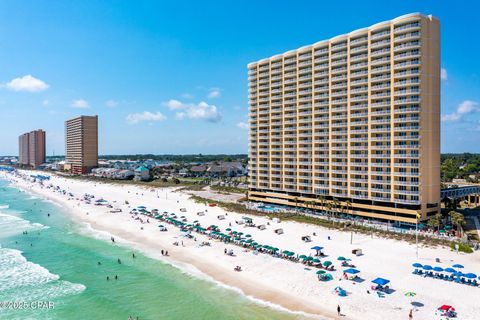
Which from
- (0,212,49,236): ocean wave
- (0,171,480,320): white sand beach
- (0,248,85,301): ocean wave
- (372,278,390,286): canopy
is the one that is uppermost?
(372,278,390,286): canopy

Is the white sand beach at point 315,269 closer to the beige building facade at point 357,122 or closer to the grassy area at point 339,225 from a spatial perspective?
the grassy area at point 339,225

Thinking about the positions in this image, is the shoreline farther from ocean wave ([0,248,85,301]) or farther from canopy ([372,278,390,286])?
ocean wave ([0,248,85,301])

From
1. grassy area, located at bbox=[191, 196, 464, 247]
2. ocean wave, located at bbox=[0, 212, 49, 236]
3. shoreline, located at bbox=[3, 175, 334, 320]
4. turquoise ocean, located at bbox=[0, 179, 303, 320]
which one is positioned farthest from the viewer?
ocean wave, located at bbox=[0, 212, 49, 236]

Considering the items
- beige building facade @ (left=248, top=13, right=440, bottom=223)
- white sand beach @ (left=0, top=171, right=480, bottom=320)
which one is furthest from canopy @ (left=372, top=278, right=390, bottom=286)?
beige building facade @ (left=248, top=13, right=440, bottom=223)

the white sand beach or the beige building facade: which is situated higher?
the beige building facade

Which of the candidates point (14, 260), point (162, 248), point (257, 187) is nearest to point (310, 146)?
point (257, 187)

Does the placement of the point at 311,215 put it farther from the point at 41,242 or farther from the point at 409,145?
the point at 41,242

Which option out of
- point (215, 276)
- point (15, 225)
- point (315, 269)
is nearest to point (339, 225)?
point (315, 269)
